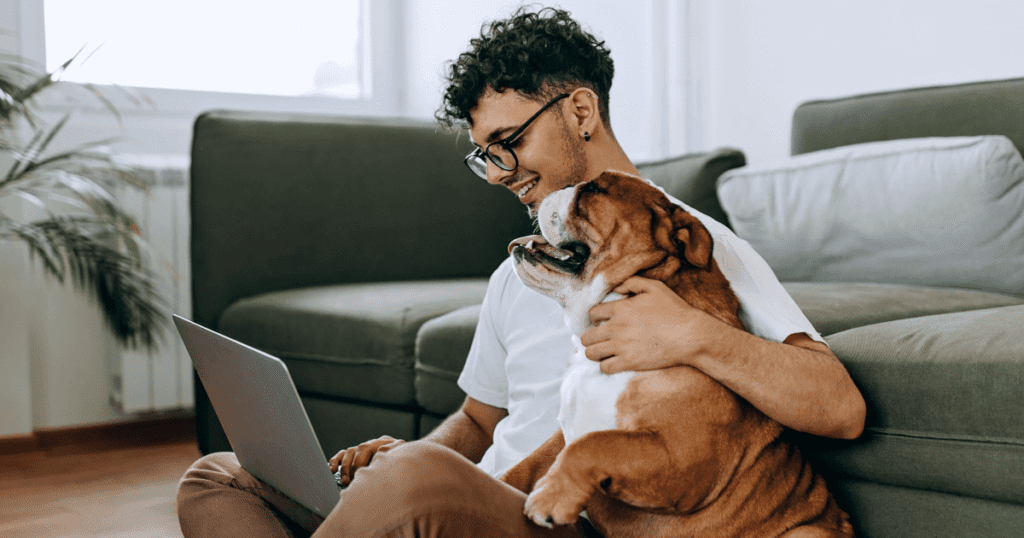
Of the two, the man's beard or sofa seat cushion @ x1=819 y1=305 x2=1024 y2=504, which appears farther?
the man's beard

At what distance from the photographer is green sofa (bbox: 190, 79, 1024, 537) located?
1164 mm

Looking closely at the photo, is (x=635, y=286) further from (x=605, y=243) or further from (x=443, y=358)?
(x=443, y=358)

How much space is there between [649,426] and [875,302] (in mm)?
1009

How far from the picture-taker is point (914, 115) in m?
2.36

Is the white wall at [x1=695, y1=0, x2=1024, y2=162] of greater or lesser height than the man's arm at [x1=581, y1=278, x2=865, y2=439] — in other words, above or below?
above

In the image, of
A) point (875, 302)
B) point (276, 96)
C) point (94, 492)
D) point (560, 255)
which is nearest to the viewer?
point (560, 255)

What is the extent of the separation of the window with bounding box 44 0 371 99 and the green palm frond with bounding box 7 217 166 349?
700 mm

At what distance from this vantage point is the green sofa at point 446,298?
1164mm

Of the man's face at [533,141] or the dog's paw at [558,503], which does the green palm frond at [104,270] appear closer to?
the man's face at [533,141]

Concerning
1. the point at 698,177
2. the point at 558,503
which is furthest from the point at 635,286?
the point at 698,177

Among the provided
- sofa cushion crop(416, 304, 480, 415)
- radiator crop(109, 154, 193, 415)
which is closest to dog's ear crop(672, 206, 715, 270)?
sofa cushion crop(416, 304, 480, 415)

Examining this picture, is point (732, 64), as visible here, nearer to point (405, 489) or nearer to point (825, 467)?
point (825, 467)

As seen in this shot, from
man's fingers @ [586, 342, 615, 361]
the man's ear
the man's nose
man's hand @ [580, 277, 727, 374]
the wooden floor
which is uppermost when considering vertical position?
the man's ear

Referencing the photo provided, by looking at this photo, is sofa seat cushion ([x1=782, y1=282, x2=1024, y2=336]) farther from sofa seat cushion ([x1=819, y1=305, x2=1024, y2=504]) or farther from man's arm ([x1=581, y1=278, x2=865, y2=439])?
man's arm ([x1=581, y1=278, x2=865, y2=439])
